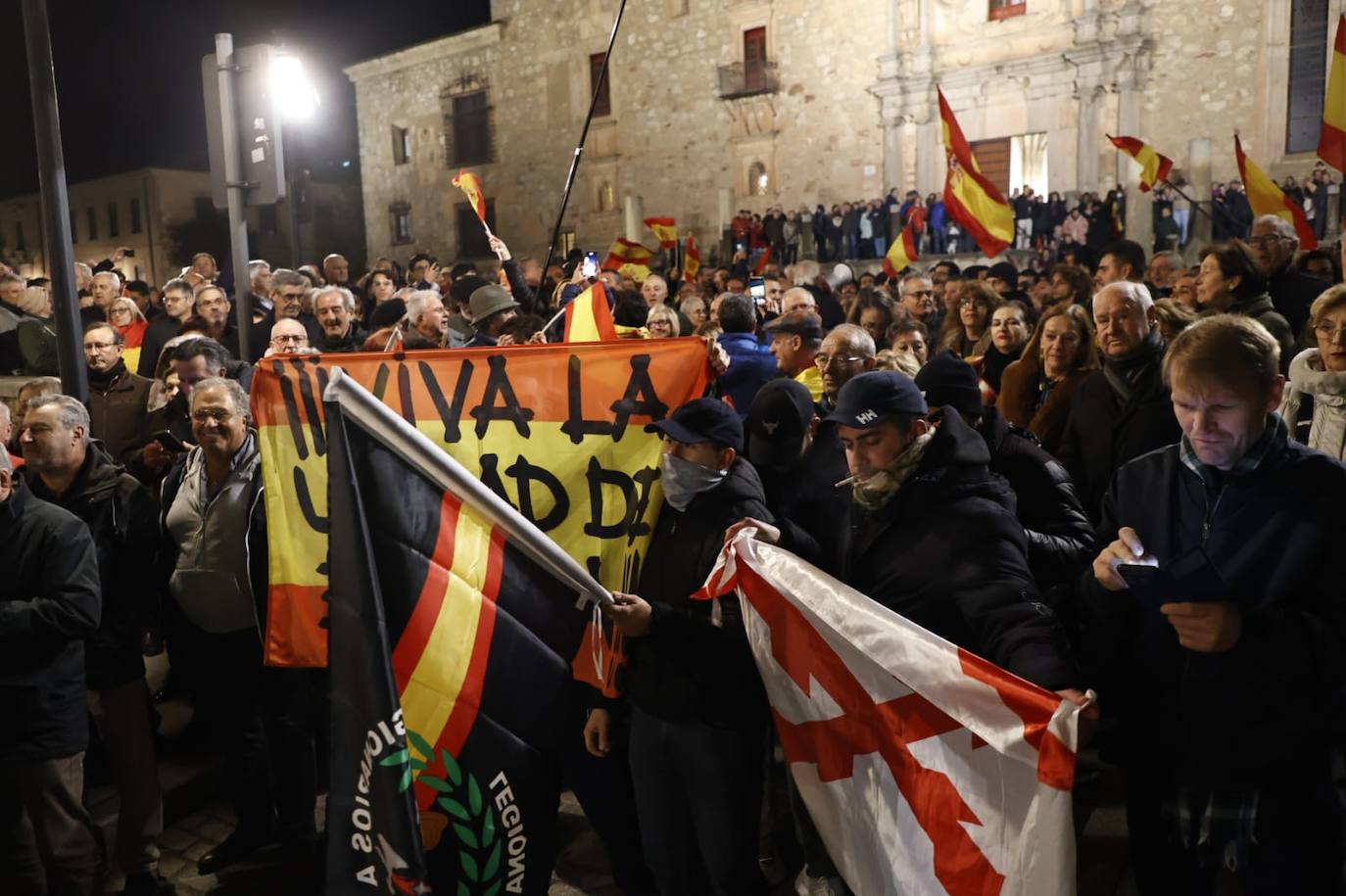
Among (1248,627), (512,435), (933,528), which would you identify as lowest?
(1248,627)

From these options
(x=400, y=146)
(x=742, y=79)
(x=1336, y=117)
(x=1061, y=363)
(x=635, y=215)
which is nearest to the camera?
(x=1061, y=363)

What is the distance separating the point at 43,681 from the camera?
3467mm

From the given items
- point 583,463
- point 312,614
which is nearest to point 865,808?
point 583,463

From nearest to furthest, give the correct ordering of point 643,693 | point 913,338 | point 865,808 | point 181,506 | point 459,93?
1. point 865,808
2. point 643,693
3. point 181,506
4. point 913,338
5. point 459,93

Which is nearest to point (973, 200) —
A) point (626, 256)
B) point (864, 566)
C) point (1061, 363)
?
point (626, 256)

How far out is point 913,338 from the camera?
5883 mm

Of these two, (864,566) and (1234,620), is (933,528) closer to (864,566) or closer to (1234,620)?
(864,566)

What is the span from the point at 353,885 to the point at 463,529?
2.60ft

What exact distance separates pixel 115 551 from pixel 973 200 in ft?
30.6

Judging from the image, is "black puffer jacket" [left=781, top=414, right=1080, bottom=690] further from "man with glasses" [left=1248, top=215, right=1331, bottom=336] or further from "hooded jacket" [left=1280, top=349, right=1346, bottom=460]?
"man with glasses" [left=1248, top=215, right=1331, bottom=336]

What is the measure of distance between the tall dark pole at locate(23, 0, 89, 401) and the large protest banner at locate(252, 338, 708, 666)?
2.03 metres

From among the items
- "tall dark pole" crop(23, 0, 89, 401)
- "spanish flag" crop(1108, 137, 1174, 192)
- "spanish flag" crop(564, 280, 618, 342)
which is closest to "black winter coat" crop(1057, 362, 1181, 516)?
"spanish flag" crop(564, 280, 618, 342)

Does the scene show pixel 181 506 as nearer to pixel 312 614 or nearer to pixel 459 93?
pixel 312 614

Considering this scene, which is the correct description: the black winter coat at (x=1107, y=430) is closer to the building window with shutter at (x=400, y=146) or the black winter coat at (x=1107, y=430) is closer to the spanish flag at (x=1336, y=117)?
the spanish flag at (x=1336, y=117)
